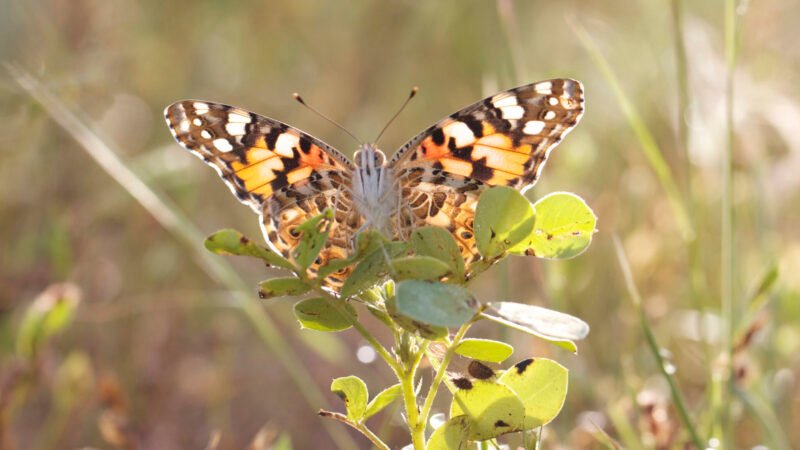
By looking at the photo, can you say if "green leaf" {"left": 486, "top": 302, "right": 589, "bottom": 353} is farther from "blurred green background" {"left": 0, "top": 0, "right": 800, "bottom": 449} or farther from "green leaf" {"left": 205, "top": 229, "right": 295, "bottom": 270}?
"blurred green background" {"left": 0, "top": 0, "right": 800, "bottom": 449}

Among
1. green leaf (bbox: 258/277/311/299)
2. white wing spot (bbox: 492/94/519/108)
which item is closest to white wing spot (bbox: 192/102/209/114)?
white wing spot (bbox: 492/94/519/108)

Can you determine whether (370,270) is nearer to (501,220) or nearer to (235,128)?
(501,220)

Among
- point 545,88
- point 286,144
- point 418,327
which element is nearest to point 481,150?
point 545,88

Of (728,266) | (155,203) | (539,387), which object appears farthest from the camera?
(155,203)

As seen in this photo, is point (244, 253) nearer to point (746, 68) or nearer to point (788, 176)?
point (788, 176)

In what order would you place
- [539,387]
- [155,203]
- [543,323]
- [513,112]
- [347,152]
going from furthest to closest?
1. [347,152]
2. [155,203]
3. [513,112]
4. [539,387]
5. [543,323]

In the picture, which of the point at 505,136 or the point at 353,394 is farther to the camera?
the point at 505,136

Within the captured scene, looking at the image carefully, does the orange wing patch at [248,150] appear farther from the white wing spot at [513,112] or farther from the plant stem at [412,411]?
the plant stem at [412,411]

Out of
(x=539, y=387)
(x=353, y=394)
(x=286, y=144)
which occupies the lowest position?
(x=539, y=387)
